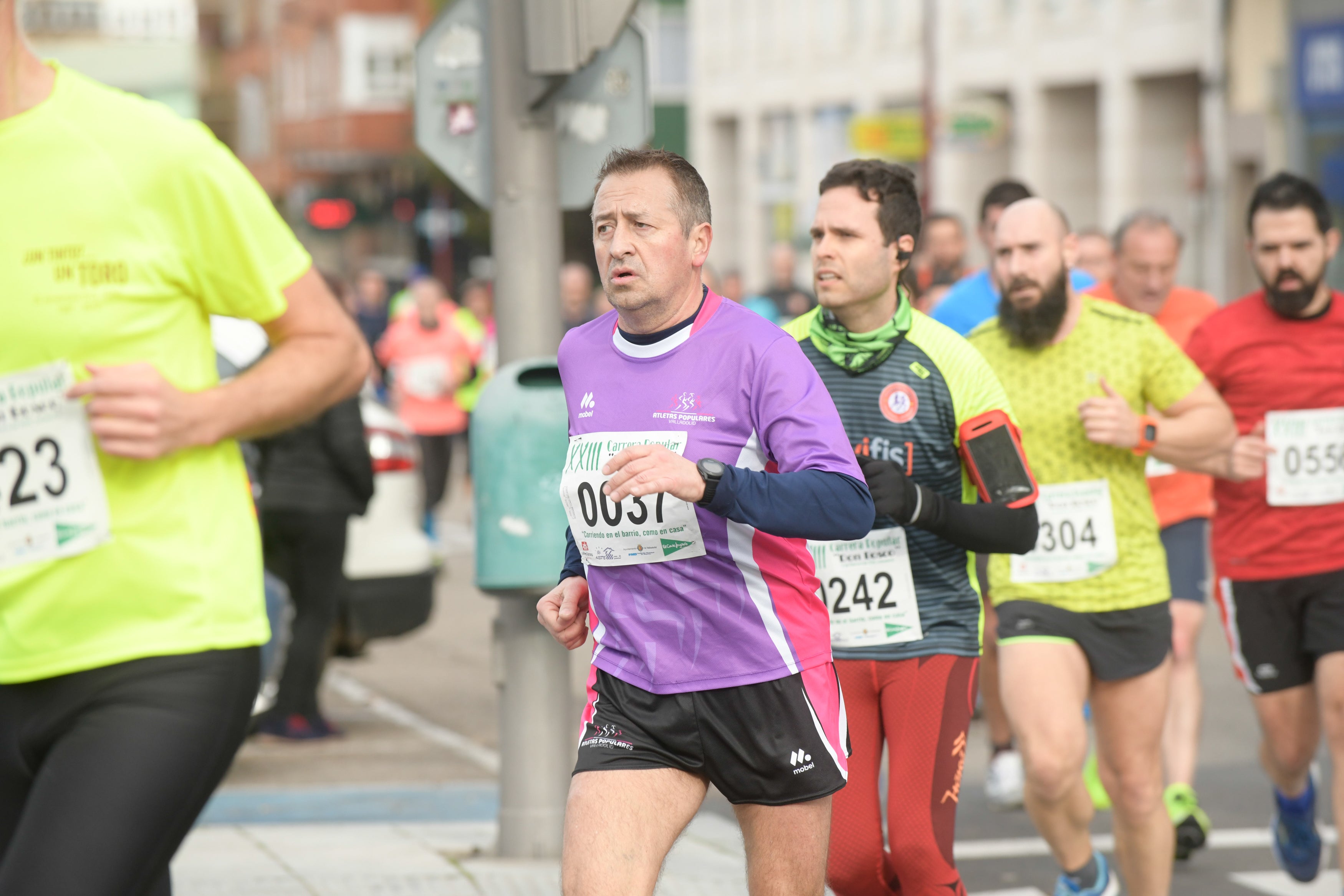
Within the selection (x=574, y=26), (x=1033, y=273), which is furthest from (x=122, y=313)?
(x=574, y=26)

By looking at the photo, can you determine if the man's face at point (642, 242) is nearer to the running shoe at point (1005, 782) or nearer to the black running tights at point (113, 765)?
the black running tights at point (113, 765)

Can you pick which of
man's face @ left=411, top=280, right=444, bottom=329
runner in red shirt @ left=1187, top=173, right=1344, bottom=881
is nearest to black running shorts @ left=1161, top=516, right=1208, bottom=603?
runner in red shirt @ left=1187, top=173, right=1344, bottom=881

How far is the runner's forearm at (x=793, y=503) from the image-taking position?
3.64 meters

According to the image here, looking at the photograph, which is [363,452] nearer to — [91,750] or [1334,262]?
[91,750]

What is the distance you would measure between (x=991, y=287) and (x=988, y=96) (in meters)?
26.0

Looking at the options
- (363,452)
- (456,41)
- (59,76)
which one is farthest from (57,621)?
(363,452)

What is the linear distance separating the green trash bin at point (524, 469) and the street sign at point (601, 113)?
0.72 metres

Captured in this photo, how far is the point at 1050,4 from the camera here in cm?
3183

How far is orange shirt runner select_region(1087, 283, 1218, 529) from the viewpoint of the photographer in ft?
25.7

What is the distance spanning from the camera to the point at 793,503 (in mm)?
3672

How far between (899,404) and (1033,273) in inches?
44.4

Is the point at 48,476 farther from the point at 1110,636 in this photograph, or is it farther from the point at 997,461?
the point at 1110,636

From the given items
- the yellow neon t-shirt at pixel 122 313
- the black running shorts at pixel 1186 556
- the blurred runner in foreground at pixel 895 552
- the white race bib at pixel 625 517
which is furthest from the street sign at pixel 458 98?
the yellow neon t-shirt at pixel 122 313

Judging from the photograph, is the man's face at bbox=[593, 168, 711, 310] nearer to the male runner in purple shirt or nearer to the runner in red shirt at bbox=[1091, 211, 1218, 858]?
the male runner in purple shirt
